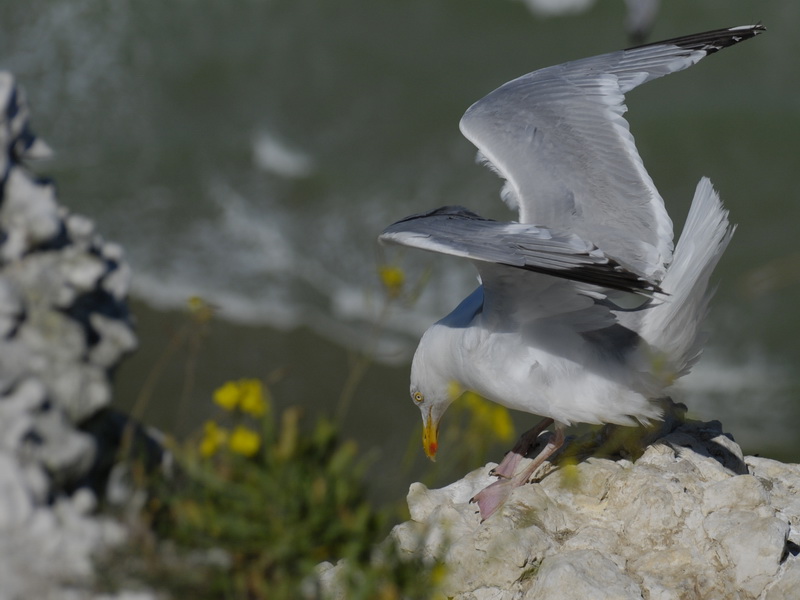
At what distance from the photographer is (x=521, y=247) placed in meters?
3.02

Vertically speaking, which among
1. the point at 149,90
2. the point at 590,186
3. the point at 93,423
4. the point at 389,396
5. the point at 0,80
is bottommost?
the point at 389,396

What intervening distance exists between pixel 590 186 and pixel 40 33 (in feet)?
28.2

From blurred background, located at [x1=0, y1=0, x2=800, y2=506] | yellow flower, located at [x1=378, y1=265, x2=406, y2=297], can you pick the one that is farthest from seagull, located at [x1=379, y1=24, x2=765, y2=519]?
blurred background, located at [x1=0, y1=0, x2=800, y2=506]

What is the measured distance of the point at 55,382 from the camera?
8.35 feet

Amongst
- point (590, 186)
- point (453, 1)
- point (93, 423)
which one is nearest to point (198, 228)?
point (453, 1)

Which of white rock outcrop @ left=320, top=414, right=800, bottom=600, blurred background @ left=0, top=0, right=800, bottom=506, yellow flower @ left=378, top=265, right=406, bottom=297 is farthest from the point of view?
blurred background @ left=0, top=0, right=800, bottom=506

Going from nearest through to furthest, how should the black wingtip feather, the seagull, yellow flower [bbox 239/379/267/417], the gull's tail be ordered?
yellow flower [bbox 239/379/267/417], the seagull, the gull's tail, the black wingtip feather

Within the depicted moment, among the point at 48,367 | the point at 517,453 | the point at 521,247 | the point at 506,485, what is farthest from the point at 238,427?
the point at 517,453

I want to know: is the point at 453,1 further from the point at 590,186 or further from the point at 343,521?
the point at 343,521

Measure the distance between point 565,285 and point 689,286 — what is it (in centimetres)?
42

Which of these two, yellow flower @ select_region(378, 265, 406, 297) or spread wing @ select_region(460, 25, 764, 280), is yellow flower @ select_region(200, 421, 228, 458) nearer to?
yellow flower @ select_region(378, 265, 406, 297)

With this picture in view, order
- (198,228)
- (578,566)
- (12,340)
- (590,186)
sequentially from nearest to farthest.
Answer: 1. (12,340)
2. (578,566)
3. (590,186)
4. (198,228)

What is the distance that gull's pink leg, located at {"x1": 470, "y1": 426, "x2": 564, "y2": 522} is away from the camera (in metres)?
3.33

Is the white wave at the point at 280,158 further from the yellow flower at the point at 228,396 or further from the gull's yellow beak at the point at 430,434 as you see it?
the yellow flower at the point at 228,396
